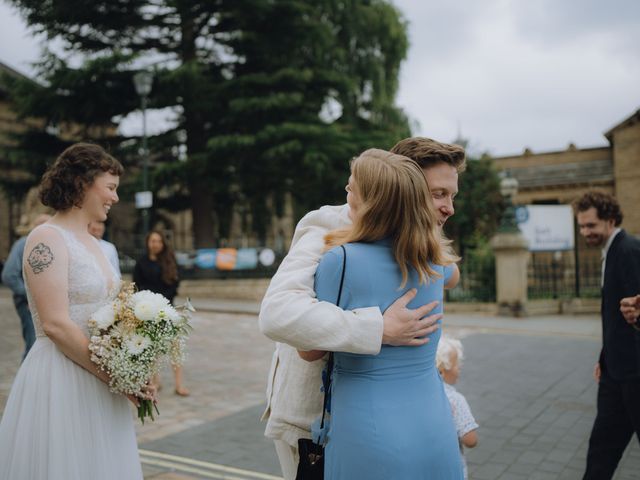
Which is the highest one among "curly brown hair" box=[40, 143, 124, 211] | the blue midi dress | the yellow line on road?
"curly brown hair" box=[40, 143, 124, 211]

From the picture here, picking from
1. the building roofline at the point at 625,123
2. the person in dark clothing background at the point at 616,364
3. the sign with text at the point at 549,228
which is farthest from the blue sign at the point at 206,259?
the building roofline at the point at 625,123

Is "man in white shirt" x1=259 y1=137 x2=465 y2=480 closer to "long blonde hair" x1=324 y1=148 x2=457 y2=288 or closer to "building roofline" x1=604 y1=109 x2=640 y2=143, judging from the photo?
"long blonde hair" x1=324 y1=148 x2=457 y2=288

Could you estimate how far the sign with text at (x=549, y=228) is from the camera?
17.4 m

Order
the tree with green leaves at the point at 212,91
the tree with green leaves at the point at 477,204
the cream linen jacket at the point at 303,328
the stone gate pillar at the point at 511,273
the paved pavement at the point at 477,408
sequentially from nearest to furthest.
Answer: the cream linen jacket at the point at 303,328, the paved pavement at the point at 477,408, the stone gate pillar at the point at 511,273, the tree with green leaves at the point at 212,91, the tree with green leaves at the point at 477,204

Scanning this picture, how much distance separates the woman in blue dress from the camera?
1859mm

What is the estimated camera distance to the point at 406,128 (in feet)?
87.4

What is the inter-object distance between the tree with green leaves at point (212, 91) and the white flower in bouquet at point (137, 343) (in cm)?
1787

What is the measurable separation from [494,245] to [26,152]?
57.8ft

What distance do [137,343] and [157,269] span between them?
4983mm

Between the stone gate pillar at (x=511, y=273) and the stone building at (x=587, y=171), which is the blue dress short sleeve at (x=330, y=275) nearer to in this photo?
the stone gate pillar at (x=511, y=273)

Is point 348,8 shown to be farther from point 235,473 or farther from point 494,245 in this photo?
point 235,473

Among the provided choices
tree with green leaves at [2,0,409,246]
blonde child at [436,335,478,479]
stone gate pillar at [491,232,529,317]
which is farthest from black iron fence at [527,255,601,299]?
blonde child at [436,335,478,479]

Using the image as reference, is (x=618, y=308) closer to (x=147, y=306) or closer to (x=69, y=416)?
(x=147, y=306)

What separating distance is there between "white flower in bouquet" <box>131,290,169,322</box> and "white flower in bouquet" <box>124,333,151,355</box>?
8 cm
